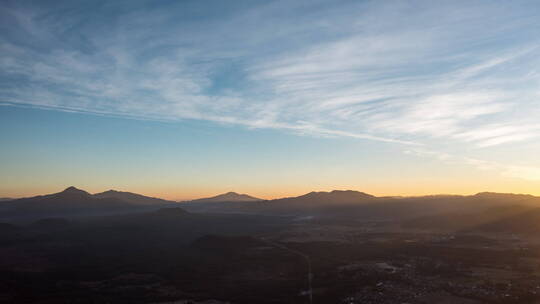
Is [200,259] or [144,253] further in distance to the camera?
[144,253]

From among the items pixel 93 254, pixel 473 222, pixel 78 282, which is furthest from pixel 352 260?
pixel 473 222

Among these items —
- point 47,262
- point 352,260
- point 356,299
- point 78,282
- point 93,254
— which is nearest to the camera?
point 356,299

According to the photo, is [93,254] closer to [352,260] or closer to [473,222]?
[352,260]

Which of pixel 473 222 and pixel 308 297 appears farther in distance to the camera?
pixel 473 222

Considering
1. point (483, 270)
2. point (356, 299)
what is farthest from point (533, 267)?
point (356, 299)

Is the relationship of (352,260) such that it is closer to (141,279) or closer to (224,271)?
(224,271)

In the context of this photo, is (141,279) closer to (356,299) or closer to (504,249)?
(356,299)

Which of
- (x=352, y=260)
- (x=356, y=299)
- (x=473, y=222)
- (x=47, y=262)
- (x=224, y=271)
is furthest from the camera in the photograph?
(x=473, y=222)

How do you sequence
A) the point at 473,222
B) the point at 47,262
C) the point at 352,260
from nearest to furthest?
1. the point at 352,260
2. the point at 47,262
3. the point at 473,222

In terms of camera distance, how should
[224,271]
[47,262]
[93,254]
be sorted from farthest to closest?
[93,254] < [47,262] < [224,271]
